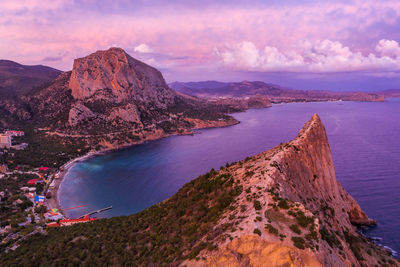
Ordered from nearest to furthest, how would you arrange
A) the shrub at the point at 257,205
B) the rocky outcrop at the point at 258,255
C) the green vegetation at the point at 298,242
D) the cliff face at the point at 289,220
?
the rocky outcrop at the point at 258,255, the green vegetation at the point at 298,242, the cliff face at the point at 289,220, the shrub at the point at 257,205

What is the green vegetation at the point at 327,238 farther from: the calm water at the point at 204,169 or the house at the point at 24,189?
the house at the point at 24,189

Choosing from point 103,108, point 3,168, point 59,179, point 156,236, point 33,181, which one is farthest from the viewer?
point 103,108

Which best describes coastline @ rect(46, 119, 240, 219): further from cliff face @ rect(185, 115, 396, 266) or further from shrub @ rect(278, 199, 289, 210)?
shrub @ rect(278, 199, 289, 210)

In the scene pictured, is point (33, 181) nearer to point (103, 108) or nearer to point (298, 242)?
point (298, 242)

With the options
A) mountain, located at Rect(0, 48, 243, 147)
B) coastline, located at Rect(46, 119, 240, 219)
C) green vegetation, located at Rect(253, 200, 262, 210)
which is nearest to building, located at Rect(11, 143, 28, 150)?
mountain, located at Rect(0, 48, 243, 147)

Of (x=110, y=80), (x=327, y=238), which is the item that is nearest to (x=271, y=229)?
(x=327, y=238)

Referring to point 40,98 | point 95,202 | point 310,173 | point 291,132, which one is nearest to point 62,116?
point 40,98

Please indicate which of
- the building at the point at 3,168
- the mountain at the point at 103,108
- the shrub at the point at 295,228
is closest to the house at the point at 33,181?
the building at the point at 3,168
